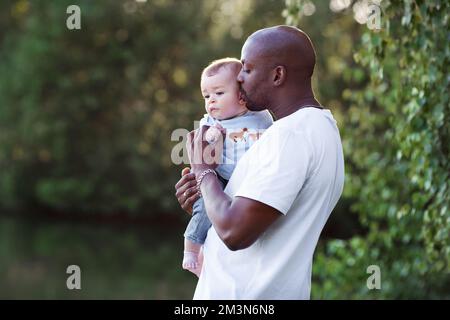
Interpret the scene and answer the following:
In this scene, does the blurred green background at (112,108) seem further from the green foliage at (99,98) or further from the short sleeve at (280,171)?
the short sleeve at (280,171)

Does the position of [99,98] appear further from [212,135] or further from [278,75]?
[278,75]

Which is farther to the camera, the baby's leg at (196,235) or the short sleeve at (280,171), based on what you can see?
the baby's leg at (196,235)

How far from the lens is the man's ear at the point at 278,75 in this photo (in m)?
2.34

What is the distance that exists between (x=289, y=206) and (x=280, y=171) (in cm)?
10

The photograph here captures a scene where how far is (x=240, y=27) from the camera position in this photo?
61.9 ft

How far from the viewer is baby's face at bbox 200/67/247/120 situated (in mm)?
2805

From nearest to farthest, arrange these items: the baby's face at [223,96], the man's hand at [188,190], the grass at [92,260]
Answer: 1. the man's hand at [188,190]
2. the baby's face at [223,96]
3. the grass at [92,260]

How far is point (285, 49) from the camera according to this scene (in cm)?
233

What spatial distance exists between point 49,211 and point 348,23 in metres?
8.77

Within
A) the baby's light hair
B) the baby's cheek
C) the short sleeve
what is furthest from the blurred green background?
the short sleeve

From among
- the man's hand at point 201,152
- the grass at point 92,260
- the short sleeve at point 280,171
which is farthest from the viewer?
the grass at point 92,260

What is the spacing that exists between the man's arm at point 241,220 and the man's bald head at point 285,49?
0.41 m

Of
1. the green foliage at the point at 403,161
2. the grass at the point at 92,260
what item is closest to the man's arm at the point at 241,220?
the green foliage at the point at 403,161

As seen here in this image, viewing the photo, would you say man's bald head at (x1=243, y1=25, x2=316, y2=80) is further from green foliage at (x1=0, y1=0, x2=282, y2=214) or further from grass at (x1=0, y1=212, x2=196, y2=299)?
green foliage at (x1=0, y1=0, x2=282, y2=214)
